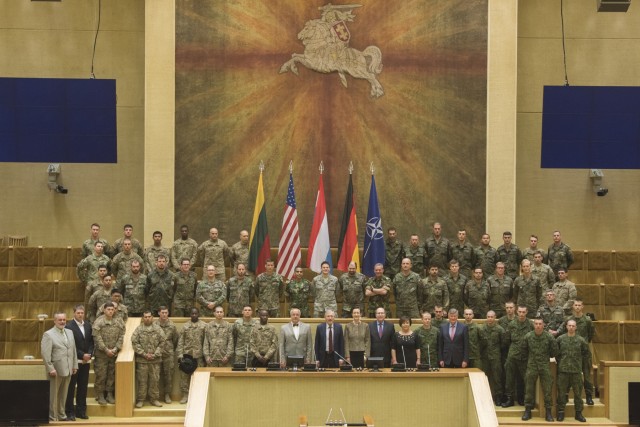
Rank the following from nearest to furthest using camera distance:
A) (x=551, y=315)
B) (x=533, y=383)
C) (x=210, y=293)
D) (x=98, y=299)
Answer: (x=533, y=383) < (x=98, y=299) < (x=551, y=315) < (x=210, y=293)

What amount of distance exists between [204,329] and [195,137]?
4.71m

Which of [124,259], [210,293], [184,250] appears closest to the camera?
[210,293]

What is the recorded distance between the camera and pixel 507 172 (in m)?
18.0

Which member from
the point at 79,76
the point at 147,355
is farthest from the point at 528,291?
the point at 79,76

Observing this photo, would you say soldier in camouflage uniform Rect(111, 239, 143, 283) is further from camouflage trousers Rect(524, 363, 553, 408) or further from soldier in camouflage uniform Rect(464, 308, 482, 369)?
camouflage trousers Rect(524, 363, 553, 408)

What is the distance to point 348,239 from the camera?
54.4 ft

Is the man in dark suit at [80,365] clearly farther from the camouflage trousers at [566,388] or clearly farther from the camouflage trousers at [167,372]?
the camouflage trousers at [566,388]

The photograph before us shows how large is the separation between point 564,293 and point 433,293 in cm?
178

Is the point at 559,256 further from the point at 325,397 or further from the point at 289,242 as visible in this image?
the point at 325,397

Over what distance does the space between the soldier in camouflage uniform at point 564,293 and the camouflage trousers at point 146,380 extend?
17.8 feet

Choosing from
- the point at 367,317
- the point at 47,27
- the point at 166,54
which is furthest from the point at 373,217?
the point at 47,27

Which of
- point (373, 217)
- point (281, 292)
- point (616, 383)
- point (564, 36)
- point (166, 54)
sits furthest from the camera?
point (564, 36)

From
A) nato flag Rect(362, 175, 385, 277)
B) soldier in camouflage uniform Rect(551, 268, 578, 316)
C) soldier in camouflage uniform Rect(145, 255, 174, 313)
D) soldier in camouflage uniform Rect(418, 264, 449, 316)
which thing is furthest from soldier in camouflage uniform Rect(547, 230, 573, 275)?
soldier in camouflage uniform Rect(145, 255, 174, 313)

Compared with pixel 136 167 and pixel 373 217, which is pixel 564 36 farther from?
pixel 136 167
